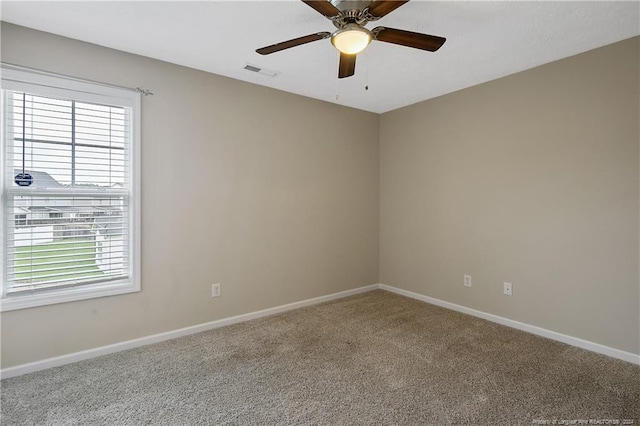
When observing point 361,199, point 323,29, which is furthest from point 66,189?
point 361,199

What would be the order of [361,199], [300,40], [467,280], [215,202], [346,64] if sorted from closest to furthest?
[300,40], [346,64], [215,202], [467,280], [361,199]

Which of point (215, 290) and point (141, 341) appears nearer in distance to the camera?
point (141, 341)

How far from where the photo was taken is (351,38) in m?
1.94

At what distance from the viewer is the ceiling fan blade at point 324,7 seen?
5.51 feet

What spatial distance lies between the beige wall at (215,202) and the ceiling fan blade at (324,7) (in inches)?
69.0

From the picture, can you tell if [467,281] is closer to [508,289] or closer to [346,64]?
[508,289]

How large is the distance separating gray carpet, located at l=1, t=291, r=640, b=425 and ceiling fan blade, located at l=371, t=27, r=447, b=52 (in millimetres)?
2200

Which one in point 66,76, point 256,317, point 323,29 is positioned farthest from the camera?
point 256,317

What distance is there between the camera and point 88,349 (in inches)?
103

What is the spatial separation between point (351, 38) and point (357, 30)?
0.06 meters

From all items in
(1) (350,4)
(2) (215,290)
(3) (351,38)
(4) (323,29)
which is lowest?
(2) (215,290)

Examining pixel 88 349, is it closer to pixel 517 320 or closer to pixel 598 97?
pixel 517 320

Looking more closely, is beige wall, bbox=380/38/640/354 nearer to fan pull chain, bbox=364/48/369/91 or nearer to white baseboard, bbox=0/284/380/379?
fan pull chain, bbox=364/48/369/91

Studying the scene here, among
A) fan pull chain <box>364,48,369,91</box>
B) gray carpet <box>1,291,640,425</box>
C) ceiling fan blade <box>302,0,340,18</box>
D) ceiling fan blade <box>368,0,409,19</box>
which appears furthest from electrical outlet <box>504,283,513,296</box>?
ceiling fan blade <box>302,0,340,18</box>
